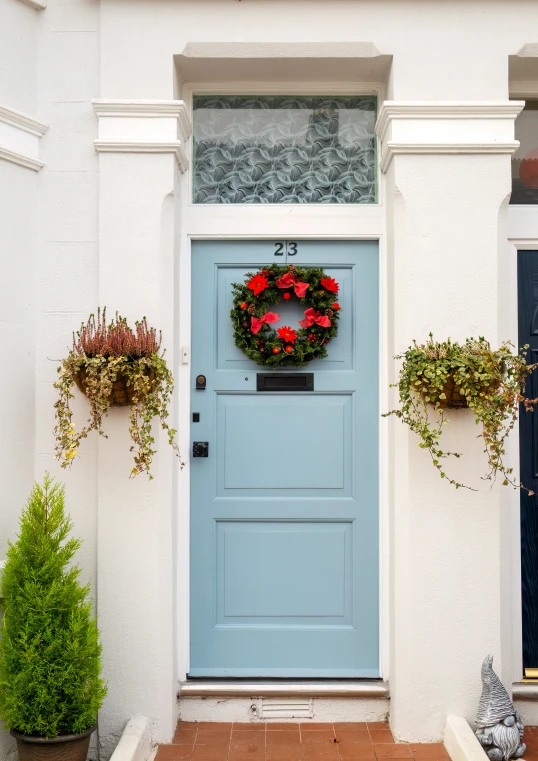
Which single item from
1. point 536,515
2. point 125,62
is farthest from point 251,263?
point 536,515

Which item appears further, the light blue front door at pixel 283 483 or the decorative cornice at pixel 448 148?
the light blue front door at pixel 283 483

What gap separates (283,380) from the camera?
12.0 feet

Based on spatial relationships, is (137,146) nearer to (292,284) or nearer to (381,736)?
(292,284)

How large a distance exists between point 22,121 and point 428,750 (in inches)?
139

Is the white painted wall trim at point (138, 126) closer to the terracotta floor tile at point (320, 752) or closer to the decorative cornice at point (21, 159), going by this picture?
the decorative cornice at point (21, 159)

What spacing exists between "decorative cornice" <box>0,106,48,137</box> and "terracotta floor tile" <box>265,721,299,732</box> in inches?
122

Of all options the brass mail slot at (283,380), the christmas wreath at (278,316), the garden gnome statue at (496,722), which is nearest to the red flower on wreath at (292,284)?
the christmas wreath at (278,316)

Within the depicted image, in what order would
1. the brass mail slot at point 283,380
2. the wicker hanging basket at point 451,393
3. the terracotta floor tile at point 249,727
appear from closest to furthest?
the wicker hanging basket at point 451,393, the terracotta floor tile at point 249,727, the brass mail slot at point 283,380

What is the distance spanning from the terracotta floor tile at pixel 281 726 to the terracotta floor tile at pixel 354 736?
0.21 metres

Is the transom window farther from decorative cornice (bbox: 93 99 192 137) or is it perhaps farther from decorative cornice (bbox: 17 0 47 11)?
decorative cornice (bbox: 17 0 47 11)

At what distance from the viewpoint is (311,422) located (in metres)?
3.68

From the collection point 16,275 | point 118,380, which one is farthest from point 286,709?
point 16,275

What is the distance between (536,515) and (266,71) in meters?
2.68

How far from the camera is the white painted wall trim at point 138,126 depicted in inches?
134
